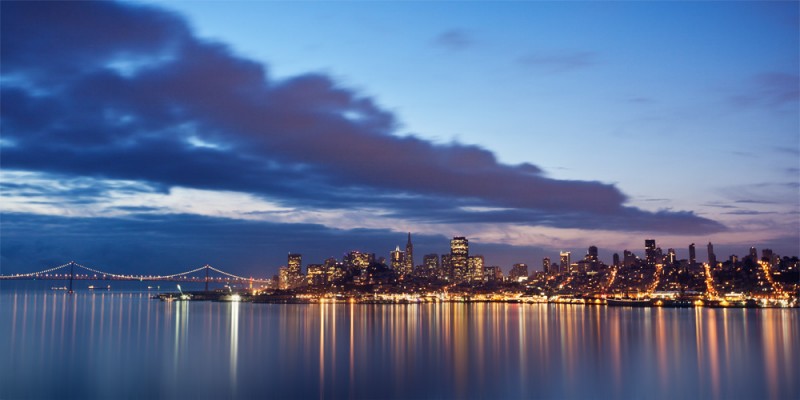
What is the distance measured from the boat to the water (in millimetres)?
75426

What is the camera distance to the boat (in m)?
137

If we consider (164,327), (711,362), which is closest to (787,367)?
(711,362)

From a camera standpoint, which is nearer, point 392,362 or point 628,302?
point 392,362

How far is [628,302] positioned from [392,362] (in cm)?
11450

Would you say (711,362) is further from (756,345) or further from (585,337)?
(585,337)

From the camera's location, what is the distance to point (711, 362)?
39.2m

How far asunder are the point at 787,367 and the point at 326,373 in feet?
81.8

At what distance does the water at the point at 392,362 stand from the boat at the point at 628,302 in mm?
75426

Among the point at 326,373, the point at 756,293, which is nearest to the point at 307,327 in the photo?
the point at 326,373

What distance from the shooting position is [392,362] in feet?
127

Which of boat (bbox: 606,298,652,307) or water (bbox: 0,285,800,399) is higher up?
water (bbox: 0,285,800,399)

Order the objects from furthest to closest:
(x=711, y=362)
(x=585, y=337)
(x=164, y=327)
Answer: (x=164, y=327) → (x=585, y=337) → (x=711, y=362)

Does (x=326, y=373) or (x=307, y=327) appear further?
(x=307, y=327)

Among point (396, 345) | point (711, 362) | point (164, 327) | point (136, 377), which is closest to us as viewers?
point (136, 377)
